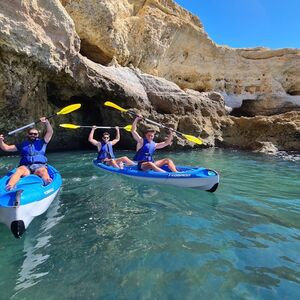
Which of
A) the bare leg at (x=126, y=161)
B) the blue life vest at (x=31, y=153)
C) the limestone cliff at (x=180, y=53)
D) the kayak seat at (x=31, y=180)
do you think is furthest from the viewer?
the limestone cliff at (x=180, y=53)

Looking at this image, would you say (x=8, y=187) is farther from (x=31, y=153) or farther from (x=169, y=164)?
(x=169, y=164)

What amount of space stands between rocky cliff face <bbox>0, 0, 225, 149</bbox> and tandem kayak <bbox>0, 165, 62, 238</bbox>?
6704mm

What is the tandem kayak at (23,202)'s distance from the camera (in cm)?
379

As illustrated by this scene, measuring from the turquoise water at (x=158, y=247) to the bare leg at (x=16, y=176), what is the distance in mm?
627

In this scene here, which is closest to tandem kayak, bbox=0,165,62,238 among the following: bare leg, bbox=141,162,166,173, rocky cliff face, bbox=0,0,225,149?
bare leg, bbox=141,162,166,173

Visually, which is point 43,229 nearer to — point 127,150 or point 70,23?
point 70,23

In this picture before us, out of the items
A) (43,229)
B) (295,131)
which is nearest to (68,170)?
(43,229)

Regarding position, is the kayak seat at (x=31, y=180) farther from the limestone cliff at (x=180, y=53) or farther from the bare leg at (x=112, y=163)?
the limestone cliff at (x=180, y=53)

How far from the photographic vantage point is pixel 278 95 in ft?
64.2

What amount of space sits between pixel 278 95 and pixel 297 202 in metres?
15.7

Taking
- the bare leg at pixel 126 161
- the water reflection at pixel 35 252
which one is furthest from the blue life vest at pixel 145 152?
the water reflection at pixel 35 252

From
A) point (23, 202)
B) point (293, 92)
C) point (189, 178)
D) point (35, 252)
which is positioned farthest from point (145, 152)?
point (293, 92)

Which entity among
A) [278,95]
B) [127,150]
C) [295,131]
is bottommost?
[127,150]

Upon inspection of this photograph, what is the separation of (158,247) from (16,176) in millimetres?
2757
